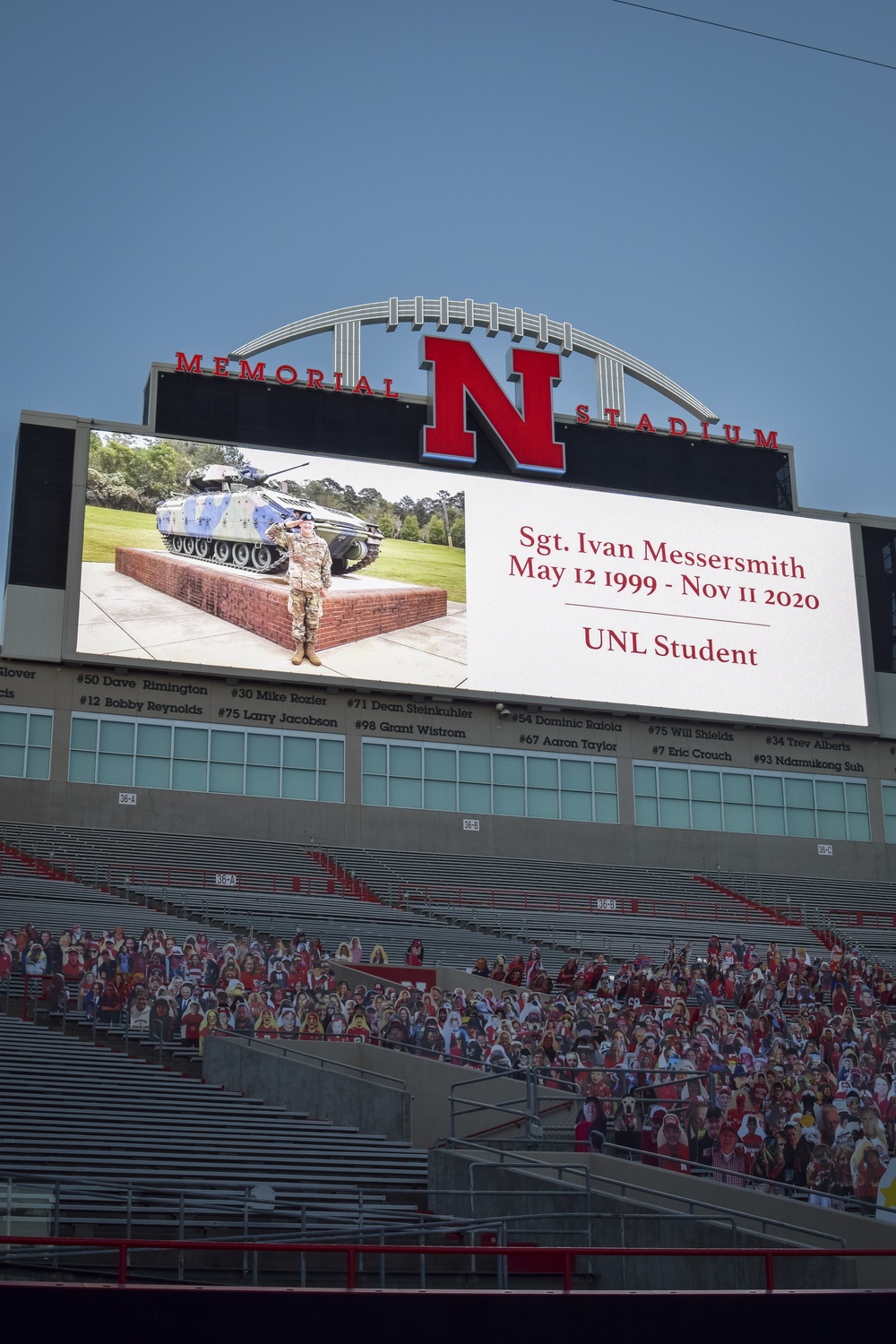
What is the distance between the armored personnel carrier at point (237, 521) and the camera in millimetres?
39969

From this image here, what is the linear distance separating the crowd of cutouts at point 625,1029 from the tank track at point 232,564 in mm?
13322

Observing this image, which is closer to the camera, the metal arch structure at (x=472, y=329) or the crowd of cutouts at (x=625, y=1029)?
the crowd of cutouts at (x=625, y=1029)

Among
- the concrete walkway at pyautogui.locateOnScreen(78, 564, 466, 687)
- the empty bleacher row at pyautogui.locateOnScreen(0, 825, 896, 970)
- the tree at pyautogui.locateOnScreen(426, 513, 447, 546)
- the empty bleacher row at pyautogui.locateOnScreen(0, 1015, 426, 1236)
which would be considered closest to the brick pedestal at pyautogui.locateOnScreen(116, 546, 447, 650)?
the concrete walkway at pyautogui.locateOnScreen(78, 564, 466, 687)

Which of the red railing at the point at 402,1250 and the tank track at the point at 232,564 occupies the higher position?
the tank track at the point at 232,564

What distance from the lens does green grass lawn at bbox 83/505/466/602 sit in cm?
3997

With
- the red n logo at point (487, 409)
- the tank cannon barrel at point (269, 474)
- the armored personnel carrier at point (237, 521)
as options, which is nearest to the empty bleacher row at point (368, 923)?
the armored personnel carrier at point (237, 521)

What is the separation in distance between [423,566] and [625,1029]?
22.8 metres

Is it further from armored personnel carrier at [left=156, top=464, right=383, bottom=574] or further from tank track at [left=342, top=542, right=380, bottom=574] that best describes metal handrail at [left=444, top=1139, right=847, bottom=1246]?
tank track at [left=342, top=542, right=380, bottom=574]

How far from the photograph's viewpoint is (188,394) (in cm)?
4219

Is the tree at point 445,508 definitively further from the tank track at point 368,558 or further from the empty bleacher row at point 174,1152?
the empty bleacher row at point 174,1152

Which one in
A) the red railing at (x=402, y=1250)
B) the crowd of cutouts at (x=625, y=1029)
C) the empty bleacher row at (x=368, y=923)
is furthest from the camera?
the empty bleacher row at (x=368, y=923)

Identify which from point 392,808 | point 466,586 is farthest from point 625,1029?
point 466,586

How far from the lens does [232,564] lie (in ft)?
131

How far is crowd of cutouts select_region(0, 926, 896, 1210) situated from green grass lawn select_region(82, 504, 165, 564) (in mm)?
14393
